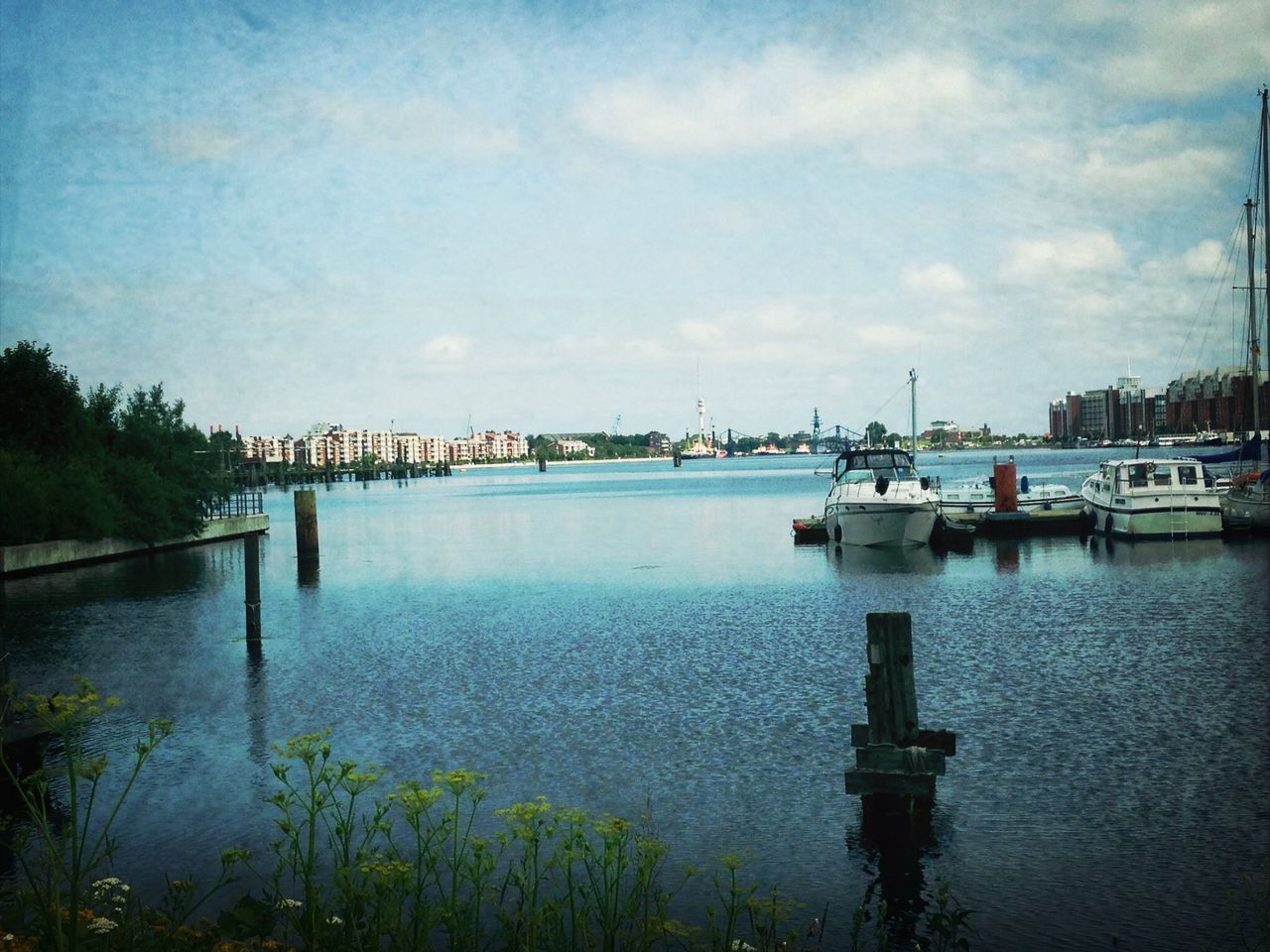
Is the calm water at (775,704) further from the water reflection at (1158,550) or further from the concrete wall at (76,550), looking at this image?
the concrete wall at (76,550)

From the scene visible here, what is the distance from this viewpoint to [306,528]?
159 feet

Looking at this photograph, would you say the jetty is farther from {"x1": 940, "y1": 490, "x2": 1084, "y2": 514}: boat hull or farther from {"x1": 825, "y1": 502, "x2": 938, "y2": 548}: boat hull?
{"x1": 940, "y1": 490, "x2": 1084, "y2": 514}: boat hull

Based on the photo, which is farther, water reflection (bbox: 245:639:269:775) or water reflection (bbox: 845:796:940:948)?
water reflection (bbox: 245:639:269:775)

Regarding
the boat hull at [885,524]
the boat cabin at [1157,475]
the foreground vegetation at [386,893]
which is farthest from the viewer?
the boat cabin at [1157,475]

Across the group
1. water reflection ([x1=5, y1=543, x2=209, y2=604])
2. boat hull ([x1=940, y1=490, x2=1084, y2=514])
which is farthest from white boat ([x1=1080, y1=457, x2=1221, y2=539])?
water reflection ([x1=5, y1=543, x2=209, y2=604])

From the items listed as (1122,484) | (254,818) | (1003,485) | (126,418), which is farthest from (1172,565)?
(126,418)

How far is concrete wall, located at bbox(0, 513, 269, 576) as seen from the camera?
43688 mm

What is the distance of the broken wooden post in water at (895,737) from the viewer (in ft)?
39.8

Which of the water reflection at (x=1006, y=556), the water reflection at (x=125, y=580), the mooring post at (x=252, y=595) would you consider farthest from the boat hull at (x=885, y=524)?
the mooring post at (x=252, y=595)

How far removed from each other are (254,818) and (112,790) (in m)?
2.77

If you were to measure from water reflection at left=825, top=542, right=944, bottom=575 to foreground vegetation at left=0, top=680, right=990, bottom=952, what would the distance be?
29510mm

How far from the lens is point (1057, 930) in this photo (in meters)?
9.67

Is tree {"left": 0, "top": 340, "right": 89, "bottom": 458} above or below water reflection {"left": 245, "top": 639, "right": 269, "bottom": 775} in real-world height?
above

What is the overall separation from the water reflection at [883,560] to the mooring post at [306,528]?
22513 mm
